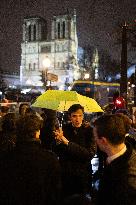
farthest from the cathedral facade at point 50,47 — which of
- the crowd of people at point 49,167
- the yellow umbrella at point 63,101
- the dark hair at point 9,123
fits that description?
the crowd of people at point 49,167

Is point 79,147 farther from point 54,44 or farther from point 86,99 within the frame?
point 54,44

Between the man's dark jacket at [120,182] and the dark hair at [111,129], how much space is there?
0.44 feet

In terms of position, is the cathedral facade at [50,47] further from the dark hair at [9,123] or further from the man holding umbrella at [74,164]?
the dark hair at [9,123]

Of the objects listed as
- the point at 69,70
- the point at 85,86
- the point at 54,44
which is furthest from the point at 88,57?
the point at 85,86

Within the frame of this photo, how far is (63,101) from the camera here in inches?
277

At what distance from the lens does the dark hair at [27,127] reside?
3.51m

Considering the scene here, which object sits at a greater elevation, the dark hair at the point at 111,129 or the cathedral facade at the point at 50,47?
the cathedral facade at the point at 50,47

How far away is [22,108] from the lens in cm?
818

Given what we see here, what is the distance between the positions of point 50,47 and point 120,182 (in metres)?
128

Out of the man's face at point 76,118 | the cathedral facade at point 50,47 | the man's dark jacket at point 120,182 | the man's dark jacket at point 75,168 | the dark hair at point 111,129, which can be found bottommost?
the man's dark jacket at point 75,168

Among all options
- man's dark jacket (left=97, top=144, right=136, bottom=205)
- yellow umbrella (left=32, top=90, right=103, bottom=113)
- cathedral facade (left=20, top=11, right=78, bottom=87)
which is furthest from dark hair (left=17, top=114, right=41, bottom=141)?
cathedral facade (left=20, top=11, right=78, bottom=87)

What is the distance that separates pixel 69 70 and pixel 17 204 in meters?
113

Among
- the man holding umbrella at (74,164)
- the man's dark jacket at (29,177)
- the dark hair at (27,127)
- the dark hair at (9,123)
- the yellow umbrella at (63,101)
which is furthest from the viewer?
the yellow umbrella at (63,101)

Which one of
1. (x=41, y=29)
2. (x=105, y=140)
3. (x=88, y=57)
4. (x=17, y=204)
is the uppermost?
(x=41, y=29)
